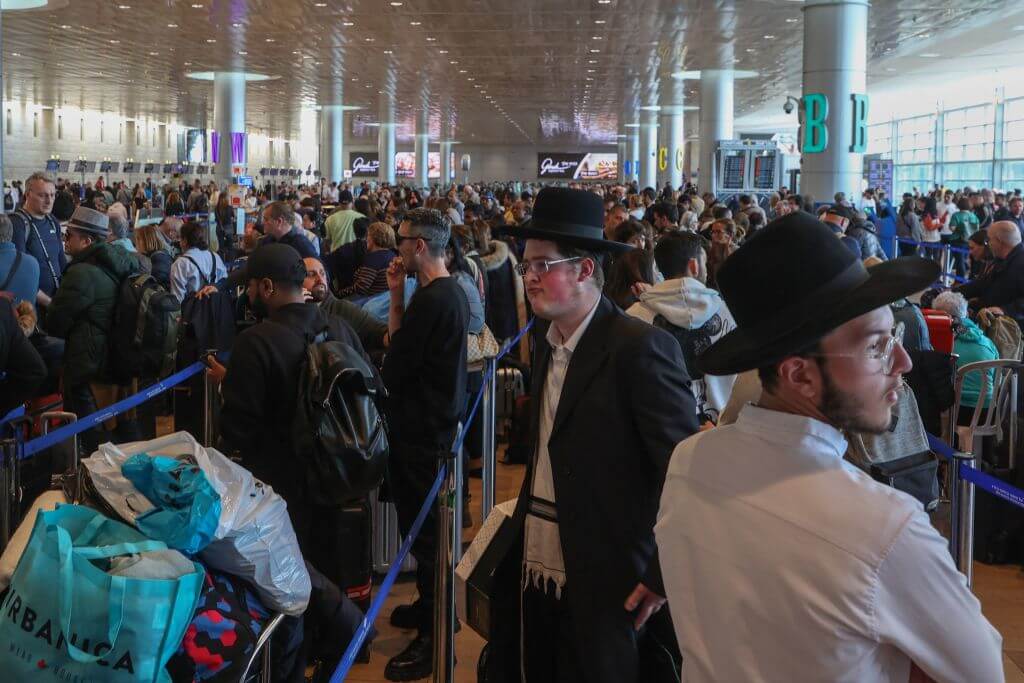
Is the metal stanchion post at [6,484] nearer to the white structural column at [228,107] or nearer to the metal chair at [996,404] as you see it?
the metal chair at [996,404]

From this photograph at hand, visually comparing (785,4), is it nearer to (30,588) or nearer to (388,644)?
(388,644)

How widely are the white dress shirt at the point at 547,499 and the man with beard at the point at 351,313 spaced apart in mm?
3683

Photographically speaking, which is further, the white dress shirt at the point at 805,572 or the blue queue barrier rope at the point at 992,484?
the blue queue barrier rope at the point at 992,484

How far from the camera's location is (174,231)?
510 inches

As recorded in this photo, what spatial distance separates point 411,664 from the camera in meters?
5.11

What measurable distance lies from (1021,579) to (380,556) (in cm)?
397

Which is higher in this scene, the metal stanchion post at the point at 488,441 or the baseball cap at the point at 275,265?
the baseball cap at the point at 275,265

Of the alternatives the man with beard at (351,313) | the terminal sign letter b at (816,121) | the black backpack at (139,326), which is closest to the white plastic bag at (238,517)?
the man with beard at (351,313)

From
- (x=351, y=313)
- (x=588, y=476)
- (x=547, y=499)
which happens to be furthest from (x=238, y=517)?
(x=351, y=313)

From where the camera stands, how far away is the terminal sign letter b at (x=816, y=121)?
19.6 meters

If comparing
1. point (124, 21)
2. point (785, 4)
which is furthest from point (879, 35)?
point (124, 21)

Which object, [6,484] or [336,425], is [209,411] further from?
[336,425]

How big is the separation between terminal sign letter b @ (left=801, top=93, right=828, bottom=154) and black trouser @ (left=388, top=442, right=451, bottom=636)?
629 inches

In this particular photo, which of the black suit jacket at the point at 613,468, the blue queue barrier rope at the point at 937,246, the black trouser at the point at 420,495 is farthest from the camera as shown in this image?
the blue queue barrier rope at the point at 937,246
